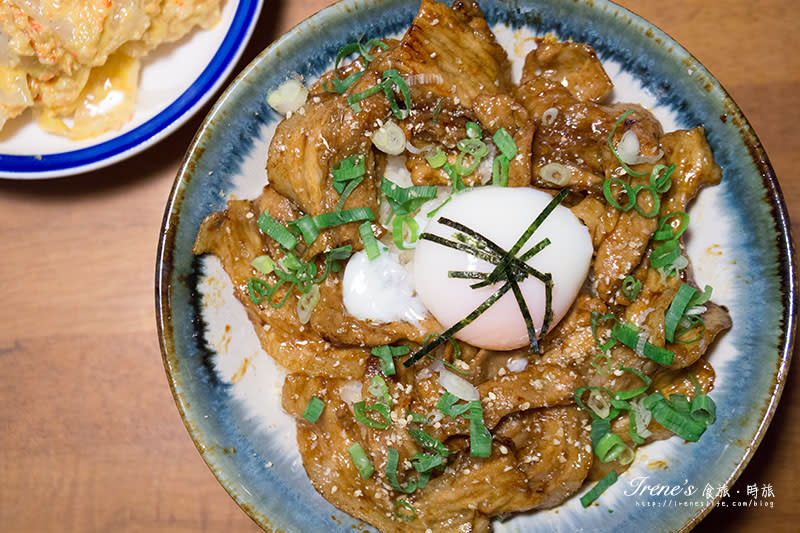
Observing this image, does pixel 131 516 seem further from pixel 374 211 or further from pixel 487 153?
pixel 487 153

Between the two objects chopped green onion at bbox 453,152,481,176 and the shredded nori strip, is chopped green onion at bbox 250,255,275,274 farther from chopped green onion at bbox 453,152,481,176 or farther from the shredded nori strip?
chopped green onion at bbox 453,152,481,176

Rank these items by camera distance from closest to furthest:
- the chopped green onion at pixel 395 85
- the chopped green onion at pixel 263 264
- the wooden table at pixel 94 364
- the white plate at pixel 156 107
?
1. the chopped green onion at pixel 395 85
2. the chopped green onion at pixel 263 264
3. the white plate at pixel 156 107
4. the wooden table at pixel 94 364

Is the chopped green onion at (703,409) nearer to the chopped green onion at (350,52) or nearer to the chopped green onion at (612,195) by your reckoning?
the chopped green onion at (612,195)

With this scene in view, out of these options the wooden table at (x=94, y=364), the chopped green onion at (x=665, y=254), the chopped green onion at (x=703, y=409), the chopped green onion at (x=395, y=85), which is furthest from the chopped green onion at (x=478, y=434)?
the wooden table at (x=94, y=364)

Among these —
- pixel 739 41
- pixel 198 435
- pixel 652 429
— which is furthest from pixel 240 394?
pixel 739 41

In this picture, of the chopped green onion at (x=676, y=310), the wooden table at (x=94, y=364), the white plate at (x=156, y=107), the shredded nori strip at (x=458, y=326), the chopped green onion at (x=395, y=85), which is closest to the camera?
the shredded nori strip at (x=458, y=326)

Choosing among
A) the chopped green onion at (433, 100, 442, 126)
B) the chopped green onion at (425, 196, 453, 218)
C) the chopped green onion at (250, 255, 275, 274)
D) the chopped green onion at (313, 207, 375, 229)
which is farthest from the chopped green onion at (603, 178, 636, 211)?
the chopped green onion at (250, 255, 275, 274)

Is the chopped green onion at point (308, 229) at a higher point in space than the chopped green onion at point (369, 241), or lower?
lower

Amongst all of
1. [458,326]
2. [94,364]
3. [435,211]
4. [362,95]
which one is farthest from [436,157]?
[94,364]
